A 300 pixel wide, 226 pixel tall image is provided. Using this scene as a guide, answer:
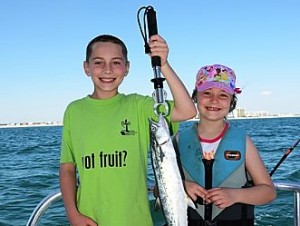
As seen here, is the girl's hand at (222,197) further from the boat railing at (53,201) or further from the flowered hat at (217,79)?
the flowered hat at (217,79)

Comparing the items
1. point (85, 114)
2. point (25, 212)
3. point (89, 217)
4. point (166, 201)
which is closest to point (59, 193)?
point (89, 217)

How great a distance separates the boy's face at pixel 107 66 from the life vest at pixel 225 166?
78cm

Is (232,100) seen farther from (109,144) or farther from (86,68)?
(86,68)

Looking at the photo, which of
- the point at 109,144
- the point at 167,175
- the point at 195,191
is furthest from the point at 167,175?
Answer: the point at 109,144

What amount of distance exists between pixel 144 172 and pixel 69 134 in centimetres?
64

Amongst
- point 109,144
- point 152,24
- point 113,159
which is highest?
point 152,24

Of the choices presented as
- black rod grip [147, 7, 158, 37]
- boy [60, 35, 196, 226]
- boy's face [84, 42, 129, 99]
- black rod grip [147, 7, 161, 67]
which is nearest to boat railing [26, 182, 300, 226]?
boy [60, 35, 196, 226]

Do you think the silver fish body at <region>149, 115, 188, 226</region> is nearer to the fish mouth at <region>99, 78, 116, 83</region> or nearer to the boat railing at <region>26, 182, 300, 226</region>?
the fish mouth at <region>99, 78, 116, 83</region>

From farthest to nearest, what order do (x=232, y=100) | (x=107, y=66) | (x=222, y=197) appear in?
1. (x=232, y=100)
2. (x=107, y=66)
3. (x=222, y=197)

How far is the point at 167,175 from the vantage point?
2650 millimetres

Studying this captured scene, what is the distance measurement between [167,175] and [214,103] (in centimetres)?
86

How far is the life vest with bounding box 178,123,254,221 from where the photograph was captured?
10.4 feet

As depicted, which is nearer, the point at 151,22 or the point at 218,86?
the point at 151,22

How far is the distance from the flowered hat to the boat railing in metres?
0.84
